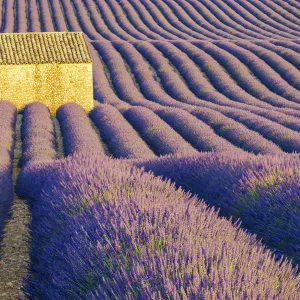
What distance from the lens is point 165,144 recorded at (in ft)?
47.4

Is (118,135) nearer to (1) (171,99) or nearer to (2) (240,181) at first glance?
(1) (171,99)

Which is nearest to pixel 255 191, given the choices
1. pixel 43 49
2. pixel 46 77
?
pixel 46 77

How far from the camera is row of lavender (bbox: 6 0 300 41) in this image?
41.4 meters

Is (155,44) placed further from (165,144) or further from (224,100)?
(165,144)

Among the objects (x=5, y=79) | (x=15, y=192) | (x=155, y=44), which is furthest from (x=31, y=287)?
(x=155, y=44)

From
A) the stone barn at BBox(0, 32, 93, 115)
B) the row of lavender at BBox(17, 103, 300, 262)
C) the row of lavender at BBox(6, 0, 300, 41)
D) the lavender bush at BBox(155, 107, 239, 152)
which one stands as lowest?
the row of lavender at BBox(6, 0, 300, 41)

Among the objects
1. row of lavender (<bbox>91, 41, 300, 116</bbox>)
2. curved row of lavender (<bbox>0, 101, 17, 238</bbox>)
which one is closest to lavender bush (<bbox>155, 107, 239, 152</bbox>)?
row of lavender (<bbox>91, 41, 300, 116</bbox>)

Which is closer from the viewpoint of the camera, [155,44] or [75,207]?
[75,207]

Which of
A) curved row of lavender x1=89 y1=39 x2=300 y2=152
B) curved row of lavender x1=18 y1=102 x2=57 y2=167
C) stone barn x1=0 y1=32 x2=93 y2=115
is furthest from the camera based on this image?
stone barn x1=0 y1=32 x2=93 y2=115

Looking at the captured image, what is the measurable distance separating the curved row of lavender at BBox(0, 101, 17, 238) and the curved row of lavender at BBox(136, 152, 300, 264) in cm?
249

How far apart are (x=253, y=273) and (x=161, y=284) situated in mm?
539

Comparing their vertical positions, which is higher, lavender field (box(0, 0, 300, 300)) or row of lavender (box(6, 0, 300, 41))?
lavender field (box(0, 0, 300, 300))

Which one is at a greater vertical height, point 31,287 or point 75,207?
point 75,207

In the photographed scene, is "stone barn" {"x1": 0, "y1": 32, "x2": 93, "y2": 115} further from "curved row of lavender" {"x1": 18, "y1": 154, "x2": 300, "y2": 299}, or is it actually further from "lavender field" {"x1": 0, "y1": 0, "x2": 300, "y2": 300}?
"curved row of lavender" {"x1": 18, "y1": 154, "x2": 300, "y2": 299}
